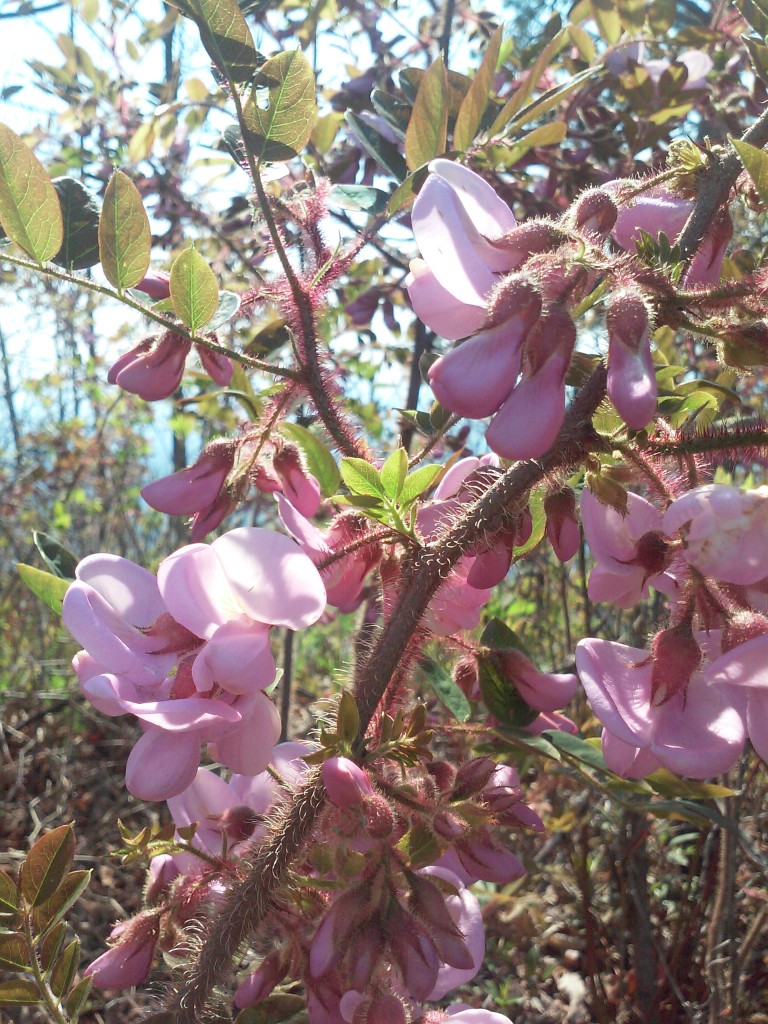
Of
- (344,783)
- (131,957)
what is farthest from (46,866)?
(344,783)

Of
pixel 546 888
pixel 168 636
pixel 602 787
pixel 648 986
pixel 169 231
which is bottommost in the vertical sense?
pixel 546 888

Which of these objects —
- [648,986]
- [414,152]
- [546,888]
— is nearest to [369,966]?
[414,152]

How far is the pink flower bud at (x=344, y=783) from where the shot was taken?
0.52m

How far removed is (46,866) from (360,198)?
738mm

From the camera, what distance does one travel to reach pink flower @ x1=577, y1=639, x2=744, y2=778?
1.74 ft

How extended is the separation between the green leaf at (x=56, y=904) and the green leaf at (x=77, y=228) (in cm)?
51

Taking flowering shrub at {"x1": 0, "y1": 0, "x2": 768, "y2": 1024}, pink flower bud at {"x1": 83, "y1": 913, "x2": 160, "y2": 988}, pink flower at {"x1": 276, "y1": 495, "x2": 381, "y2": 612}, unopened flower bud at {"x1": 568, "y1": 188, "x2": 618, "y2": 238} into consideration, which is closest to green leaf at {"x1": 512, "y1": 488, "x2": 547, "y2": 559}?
flowering shrub at {"x1": 0, "y1": 0, "x2": 768, "y2": 1024}

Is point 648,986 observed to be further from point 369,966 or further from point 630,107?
point 630,107

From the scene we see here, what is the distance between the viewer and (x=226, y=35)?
2.13ft

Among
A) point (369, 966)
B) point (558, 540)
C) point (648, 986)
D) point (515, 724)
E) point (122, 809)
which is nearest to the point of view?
point (369, 966)

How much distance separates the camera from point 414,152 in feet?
2.68

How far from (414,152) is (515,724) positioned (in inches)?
21.5

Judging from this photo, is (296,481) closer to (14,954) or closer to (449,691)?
(449,691)

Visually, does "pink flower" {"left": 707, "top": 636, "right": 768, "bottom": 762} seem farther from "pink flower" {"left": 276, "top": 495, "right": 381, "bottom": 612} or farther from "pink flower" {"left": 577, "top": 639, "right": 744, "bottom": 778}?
"pink flower" {"left": 276, "top": 495, "right": 381, "bottom": 612}
